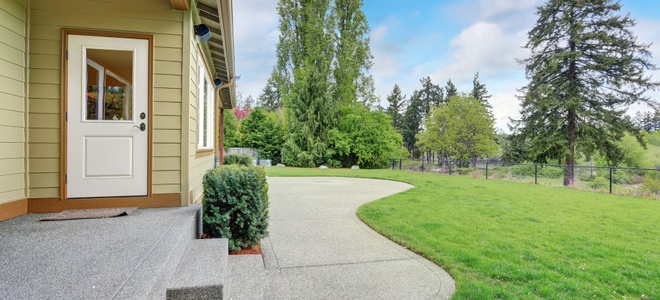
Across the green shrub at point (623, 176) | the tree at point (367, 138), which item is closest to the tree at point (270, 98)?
the tree at point (367, 138)

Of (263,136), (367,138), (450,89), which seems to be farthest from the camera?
(450,89)

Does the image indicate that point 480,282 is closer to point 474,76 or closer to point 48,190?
point 48,190

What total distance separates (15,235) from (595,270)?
496 centimetres

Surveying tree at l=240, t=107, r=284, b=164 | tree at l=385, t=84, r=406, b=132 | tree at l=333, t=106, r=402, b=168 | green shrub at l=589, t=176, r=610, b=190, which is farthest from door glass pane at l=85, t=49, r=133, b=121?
tree at l=385, t=84, r=406, b=132

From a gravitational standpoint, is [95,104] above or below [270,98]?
below

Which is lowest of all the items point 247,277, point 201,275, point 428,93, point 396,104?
point 247,277

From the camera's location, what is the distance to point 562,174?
11500 millimetres

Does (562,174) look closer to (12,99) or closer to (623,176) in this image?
(623,176)

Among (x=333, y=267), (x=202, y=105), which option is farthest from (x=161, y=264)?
(x=202, y=105)

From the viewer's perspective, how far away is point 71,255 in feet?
5.79

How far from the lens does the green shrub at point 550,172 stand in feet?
38.2

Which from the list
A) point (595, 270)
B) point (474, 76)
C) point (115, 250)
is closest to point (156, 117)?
point (115, 250)

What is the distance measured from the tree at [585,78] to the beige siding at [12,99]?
17.7 metres

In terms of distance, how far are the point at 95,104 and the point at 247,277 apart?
2403 millimetres
